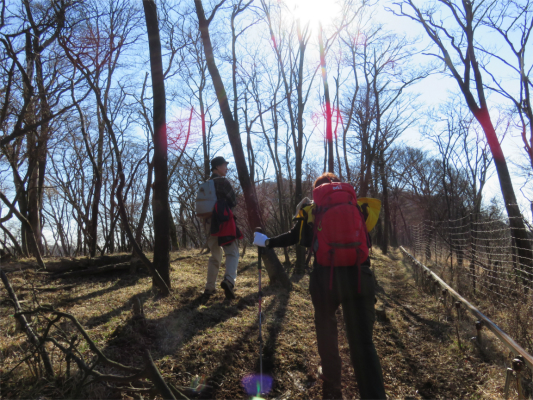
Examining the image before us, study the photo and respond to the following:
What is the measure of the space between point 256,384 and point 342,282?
48.6 inches

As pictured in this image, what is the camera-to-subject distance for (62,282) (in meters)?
5.93

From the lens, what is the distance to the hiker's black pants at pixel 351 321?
263cm

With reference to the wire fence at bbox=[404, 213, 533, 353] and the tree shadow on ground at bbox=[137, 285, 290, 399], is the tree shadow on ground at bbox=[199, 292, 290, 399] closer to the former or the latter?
the tree shadow on ground at bbox=[137, 285, 290, 399]

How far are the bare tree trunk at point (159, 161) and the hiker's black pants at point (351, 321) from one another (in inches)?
125

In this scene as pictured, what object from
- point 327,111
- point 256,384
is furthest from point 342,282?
point 327,111

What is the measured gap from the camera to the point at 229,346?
3.72m

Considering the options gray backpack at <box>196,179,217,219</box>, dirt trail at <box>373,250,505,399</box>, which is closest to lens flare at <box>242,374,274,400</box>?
dirt trail at <box>373,250,505,399</box>

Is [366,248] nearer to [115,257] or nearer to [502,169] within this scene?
[115,257]

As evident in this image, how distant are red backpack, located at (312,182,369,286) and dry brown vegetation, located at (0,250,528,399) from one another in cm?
124

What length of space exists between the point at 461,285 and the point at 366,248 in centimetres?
539

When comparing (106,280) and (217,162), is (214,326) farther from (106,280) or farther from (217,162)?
(106,280)

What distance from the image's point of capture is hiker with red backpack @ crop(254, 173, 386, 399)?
8.84ft

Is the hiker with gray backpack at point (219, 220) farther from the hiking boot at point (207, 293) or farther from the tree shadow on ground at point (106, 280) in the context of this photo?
the tree shadow on ground at point (106, 280)

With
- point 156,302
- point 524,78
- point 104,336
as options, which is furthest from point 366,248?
point 524,78
